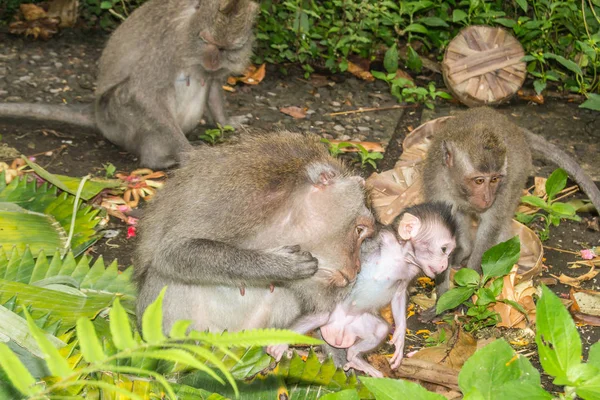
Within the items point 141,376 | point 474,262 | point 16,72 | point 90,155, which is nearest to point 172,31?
point 90,155

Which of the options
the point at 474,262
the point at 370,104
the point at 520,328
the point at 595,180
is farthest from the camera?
the point at 370,104

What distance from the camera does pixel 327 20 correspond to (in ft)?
23.7

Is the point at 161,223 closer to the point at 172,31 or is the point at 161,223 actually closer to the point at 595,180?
the point at 172,31

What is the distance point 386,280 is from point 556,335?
1.90 metres

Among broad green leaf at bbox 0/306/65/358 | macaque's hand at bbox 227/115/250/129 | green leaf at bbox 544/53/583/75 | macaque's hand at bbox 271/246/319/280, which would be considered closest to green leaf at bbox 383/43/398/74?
green leaf at bbox 544/53/583/75

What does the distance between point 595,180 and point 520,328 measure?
177 centimetres

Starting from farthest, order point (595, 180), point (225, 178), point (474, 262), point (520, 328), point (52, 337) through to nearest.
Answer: point (595, 180)
point (474, 262)
point (520, 328)
point (225, 178)
point (52, 337)

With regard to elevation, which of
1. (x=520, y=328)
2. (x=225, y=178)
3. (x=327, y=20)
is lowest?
(x=520, y=328)

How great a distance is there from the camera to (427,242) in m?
3.80

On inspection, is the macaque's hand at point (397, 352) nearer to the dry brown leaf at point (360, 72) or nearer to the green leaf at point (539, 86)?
the green leaf at point (539, 86)

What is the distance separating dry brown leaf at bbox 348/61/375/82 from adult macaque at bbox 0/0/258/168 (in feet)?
4.93

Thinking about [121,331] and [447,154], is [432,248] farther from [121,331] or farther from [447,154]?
[121,331]

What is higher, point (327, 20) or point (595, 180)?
point (327, 20)

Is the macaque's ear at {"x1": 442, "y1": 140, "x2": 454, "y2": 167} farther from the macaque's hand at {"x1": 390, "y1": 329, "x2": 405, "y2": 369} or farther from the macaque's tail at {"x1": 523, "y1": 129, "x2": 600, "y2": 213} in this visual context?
the macaque's hand at {"x1": 390, "y1": 329, "x2": 405, "y2": 369}
